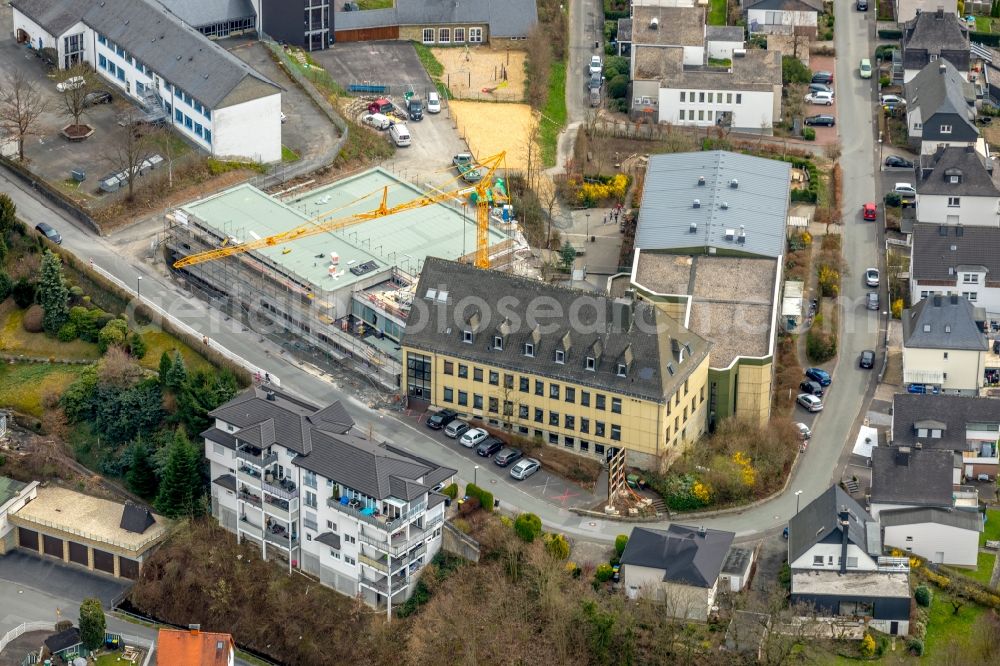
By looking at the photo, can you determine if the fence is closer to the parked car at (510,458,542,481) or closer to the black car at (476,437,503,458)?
the black car at (476,437,503,458)

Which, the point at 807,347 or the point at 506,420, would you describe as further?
the point at 807,347

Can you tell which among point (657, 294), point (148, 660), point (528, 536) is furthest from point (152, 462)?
point (657, 294)

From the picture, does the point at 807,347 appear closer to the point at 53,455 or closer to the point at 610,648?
the point at 610,648

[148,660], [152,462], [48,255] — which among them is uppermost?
[48,255]

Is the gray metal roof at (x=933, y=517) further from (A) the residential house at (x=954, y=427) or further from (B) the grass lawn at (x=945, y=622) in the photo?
(A) the residential house at (x=954, y=427)

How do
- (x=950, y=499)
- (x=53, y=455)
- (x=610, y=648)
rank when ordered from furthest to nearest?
(x=53, y=455)
(x=950, y=499)
(x=610, y=648)

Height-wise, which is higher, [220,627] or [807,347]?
[807,347]
